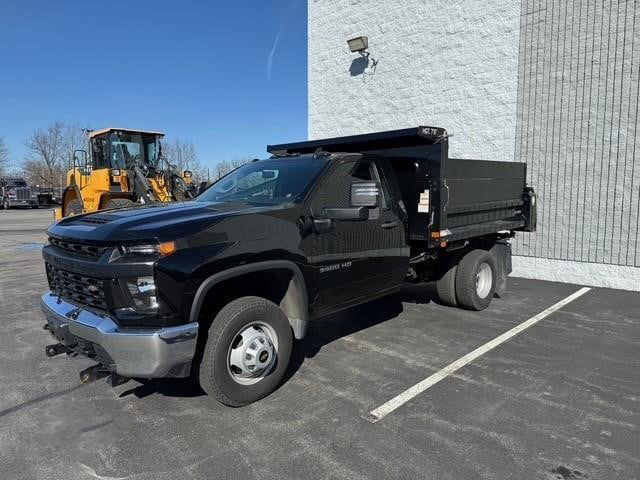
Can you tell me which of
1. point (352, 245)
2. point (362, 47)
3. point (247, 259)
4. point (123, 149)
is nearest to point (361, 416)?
point (247, 259)

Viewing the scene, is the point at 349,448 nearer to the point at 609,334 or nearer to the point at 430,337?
the point at 430,337

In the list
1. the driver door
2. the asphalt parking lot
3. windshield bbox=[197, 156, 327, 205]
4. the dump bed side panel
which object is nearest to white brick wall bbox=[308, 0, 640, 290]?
the dump bed side panel

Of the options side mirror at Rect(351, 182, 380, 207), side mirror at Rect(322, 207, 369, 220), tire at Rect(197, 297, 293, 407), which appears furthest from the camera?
side mirror at Rect(351, 182, 380, 207)

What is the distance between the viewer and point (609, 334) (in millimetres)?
5684

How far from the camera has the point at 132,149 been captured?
14.4m

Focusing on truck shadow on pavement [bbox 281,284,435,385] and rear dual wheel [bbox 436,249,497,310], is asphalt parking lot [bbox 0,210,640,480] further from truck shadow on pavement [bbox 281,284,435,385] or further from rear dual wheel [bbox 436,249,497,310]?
rear dual wheel [bbox 436,249,497,310]

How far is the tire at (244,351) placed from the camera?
348 centimetres

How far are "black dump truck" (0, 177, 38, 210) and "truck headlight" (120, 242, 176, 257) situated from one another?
44.7 metres

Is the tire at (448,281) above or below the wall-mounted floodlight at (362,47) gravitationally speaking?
below

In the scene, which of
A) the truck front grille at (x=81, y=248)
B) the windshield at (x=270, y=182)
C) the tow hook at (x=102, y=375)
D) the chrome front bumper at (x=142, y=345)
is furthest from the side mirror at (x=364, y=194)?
the tow hook at (x=102, y=375)

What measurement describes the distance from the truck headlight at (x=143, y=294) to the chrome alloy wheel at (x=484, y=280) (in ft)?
16.4

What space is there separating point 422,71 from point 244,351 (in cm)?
902

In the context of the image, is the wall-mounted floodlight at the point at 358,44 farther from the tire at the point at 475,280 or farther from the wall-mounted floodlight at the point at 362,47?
the tire at the point at 475,280

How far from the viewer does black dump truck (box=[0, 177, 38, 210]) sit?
39812 millimetres
